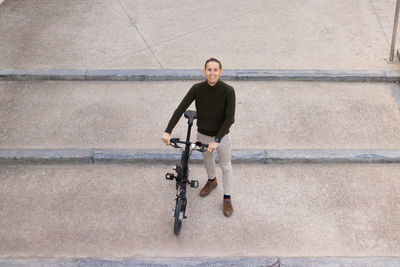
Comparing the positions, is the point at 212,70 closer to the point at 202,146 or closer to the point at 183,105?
the point at 183,105

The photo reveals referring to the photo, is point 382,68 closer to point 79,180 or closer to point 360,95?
point 360,95

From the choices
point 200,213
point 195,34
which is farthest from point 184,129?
point 195,34

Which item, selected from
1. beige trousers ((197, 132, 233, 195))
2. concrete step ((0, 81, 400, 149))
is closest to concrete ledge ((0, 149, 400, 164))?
concrete step ((0, 81, 400, 149))

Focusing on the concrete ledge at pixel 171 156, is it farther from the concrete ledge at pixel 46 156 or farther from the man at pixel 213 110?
the man at pixel 213 110

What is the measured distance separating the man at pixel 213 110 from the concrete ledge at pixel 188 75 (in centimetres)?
234

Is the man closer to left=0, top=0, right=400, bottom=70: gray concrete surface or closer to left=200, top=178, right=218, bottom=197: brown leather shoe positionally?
left=200, top=178, right=218, bottom=197: brown leather shoe

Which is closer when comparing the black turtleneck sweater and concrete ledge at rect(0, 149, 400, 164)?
the black turtleneck sweater

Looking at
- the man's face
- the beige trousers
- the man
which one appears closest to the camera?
the man's face

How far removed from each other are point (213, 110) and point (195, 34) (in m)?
3.75

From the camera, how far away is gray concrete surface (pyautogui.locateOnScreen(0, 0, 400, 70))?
7.93 meters

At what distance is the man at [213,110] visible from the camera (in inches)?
195

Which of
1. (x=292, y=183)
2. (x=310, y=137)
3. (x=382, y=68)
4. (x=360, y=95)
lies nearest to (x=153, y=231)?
(x=292, y=183)

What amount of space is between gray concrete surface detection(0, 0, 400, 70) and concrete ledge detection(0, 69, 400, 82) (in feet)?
0.57

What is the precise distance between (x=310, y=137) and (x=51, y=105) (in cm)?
375
